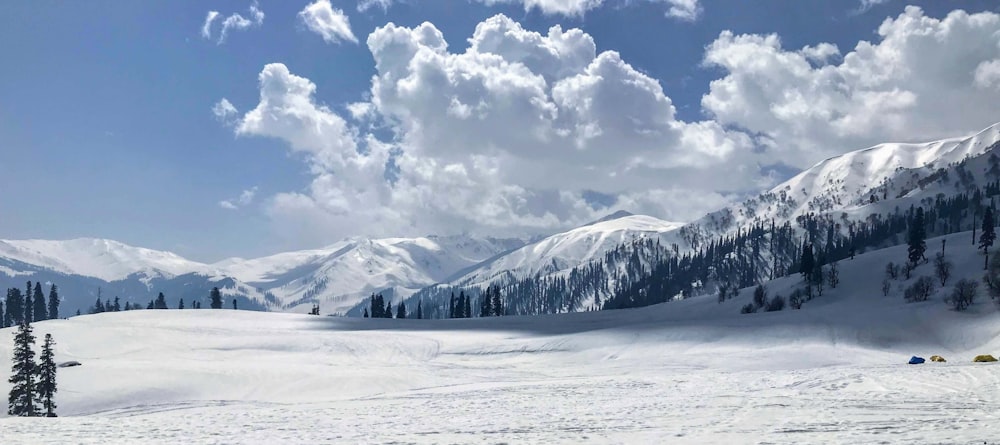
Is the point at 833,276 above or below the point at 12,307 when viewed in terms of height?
above

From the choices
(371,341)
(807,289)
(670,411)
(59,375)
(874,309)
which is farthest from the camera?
(807,289)

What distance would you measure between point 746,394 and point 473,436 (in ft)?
46.1

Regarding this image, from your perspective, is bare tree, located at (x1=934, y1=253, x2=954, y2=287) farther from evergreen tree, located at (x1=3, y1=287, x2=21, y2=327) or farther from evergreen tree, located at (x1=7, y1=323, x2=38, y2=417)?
evergreen tree, located at (x1=3, y1=287, x2=21, y2=327)

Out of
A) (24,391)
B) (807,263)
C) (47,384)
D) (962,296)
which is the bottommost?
(24,391)

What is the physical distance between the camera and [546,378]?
167 ft

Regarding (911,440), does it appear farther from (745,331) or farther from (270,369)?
(745,331)

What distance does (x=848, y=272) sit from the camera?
13050 centimetres

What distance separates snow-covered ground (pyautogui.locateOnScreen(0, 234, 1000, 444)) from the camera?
66.6 ft

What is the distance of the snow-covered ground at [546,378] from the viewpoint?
2031cm

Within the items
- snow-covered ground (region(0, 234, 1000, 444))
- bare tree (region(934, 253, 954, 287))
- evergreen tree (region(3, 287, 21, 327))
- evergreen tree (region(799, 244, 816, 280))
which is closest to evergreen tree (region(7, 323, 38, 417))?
snow-covered ground (region(0, 234, 1000, 444))

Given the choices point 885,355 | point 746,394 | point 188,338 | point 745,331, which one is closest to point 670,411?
point 746,394

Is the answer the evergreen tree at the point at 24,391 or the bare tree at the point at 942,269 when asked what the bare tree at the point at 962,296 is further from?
the evergreen tree at the point at 24,391

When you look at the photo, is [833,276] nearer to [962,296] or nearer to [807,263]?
[807,263]

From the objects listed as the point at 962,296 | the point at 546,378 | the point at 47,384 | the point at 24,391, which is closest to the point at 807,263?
the point at 962,296
